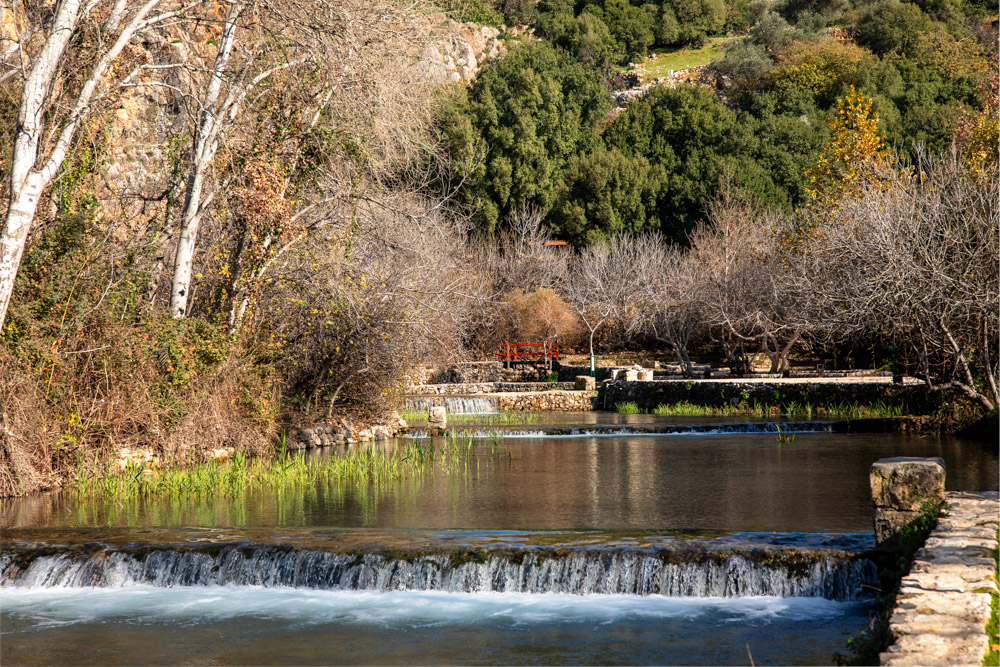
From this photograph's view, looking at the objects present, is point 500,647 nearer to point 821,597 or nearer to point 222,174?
point 821,597

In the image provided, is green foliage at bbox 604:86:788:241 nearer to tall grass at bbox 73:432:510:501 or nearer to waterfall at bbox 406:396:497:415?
waterfall at bbox 406:396:497:415

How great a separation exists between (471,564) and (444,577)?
267mm

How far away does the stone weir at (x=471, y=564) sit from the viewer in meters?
7.84

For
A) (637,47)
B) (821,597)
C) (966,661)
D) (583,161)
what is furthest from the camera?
(637,47)

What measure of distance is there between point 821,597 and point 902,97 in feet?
171

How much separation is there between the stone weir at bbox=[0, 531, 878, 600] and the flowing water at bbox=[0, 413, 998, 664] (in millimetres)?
17

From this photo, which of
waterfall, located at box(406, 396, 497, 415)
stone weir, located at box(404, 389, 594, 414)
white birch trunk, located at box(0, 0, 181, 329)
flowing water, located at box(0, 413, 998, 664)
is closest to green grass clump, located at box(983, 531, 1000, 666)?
flowing water, located at box(0, 413, 998, 664)

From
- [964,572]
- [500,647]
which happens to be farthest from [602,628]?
[964,572]

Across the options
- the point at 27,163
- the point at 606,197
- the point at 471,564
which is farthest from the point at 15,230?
the point at 606,197

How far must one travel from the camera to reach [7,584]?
344 inches

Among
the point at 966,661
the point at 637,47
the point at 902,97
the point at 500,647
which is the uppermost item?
the point at 637,47

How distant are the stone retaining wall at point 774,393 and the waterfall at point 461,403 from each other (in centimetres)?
351

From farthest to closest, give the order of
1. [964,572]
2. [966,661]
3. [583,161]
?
[583,161]
[964,572]
[966,661]

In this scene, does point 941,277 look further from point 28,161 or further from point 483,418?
point 28,161
